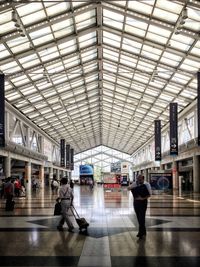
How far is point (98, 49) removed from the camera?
32062 millimetres

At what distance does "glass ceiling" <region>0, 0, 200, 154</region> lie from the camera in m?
22.7

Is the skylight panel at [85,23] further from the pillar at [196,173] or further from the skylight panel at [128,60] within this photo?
the pillar at [196,173]

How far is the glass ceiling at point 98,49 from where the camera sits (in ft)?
74.3

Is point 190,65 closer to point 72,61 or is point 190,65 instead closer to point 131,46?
point 131,46

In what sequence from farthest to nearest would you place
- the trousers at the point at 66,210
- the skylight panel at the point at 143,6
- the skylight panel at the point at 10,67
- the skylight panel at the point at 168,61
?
the skylight panel at the point at 168,61, the skylight panel at the point at 10,67, the skylight panel at the point at 143,6, the trousers at the point at 66,210

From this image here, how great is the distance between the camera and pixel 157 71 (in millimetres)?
32031

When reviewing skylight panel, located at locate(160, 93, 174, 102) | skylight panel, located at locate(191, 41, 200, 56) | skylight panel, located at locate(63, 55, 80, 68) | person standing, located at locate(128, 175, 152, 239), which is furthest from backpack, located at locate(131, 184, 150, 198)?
skylight panel, located at locate(160, 93, 174, 102)

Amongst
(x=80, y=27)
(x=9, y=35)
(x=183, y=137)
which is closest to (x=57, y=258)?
(x=9, y=35)

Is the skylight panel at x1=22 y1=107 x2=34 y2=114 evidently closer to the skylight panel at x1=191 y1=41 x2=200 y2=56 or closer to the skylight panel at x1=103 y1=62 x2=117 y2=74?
the skylight panel at x1=103 y1=62 x2=117 y2=74

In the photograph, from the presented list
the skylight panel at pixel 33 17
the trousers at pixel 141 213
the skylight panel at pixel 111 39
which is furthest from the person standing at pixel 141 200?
the skylight panel at pixel 111 39

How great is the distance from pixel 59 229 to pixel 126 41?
20.1 meters

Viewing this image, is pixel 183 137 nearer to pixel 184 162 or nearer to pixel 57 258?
pixel 184 162

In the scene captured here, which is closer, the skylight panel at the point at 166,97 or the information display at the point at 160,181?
the information display at the point at 160,181

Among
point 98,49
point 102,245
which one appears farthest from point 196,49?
point 102,245
